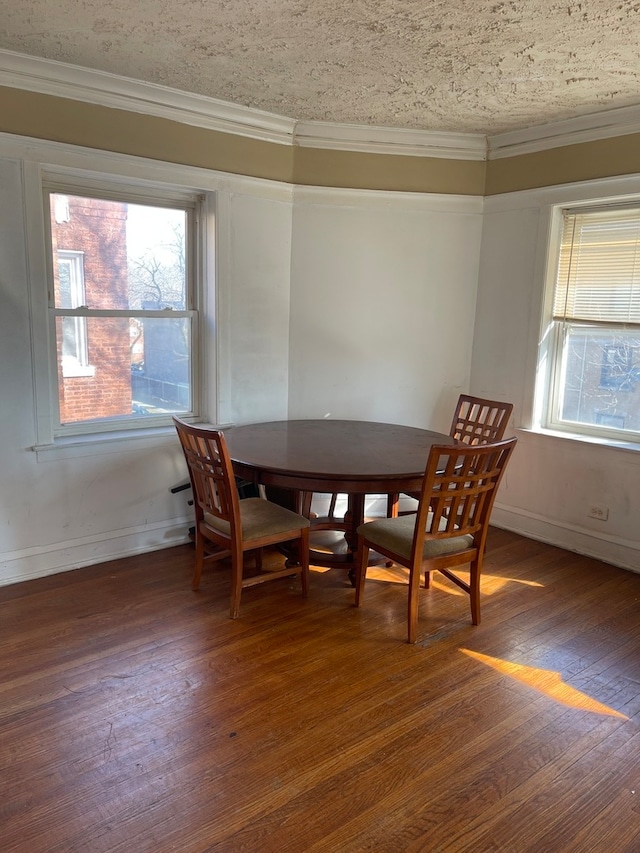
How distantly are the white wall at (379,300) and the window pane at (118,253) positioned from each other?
2.62 ft

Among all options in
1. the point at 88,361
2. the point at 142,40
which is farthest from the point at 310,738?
the point at 142,40

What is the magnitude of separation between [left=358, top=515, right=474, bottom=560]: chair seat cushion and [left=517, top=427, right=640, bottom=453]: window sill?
130cm

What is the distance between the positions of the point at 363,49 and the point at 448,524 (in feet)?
7.02

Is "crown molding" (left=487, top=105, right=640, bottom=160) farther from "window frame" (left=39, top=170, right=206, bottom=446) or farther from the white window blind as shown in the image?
"window frame" (left=39, top=170, right=206, bottom=446)

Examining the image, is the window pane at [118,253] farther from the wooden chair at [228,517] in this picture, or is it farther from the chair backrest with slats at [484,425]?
the chair backrest with slats at [484,425]

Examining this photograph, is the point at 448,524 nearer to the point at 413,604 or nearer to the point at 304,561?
the point at 413,604

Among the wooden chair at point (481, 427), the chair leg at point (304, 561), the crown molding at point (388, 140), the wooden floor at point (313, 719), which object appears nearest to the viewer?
the wooden floor at point (313, 719)

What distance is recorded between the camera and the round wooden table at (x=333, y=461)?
2740mm

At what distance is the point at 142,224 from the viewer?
3.50 m

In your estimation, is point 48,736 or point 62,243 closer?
point 48,736

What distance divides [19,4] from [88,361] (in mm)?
1659

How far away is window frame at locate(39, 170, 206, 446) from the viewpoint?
124 inches

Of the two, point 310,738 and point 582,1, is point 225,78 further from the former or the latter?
point 310,738

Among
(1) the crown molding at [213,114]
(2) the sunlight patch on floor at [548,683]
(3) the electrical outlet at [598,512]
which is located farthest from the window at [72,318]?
(3) the electrical outlet at [598,512]
